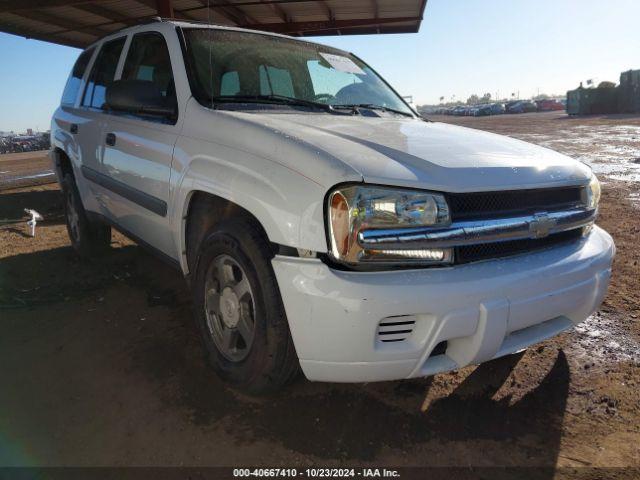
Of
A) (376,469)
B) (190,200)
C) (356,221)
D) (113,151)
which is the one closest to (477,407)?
(376,469)

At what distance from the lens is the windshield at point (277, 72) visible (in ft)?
9.20

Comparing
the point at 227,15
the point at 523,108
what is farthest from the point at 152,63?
the point at 523,108

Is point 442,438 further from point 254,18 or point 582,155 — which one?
point 582,155

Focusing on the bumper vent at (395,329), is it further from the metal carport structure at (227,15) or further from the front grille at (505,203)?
the metal carport structure at (227,15)

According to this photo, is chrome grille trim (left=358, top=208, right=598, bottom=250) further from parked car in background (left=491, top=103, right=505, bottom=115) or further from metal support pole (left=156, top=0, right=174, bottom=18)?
parked car in background (left=491, top=103, right=505, bottom=115)

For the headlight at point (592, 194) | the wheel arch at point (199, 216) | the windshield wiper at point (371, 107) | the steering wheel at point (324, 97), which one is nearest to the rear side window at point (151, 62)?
the wheel arch at point (199, 216)

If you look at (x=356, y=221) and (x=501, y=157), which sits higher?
(x=501, y=157)

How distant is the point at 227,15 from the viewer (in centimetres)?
820

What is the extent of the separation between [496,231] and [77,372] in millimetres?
2359

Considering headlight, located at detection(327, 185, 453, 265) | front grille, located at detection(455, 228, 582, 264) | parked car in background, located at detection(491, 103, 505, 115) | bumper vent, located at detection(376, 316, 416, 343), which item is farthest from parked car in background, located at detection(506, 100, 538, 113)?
bumper vent, located at detection(376, 316, 416, 343)

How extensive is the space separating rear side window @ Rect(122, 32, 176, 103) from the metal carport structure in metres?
3.95

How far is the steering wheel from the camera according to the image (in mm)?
3180

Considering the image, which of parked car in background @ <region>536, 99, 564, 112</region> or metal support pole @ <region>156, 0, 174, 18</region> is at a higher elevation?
parked car in background @ <region>536, 99, 564, 112</region>

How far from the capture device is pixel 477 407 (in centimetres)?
231
